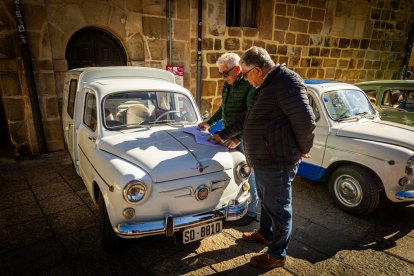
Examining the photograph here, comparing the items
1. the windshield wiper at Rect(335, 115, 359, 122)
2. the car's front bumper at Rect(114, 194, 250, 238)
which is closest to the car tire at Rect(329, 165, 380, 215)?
the windshield wiper at Rect(335, 115, 359, 122)

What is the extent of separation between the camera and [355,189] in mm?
3639

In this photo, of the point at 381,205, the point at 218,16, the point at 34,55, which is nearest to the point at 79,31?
the point at 34,55

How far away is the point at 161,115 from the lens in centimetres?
345

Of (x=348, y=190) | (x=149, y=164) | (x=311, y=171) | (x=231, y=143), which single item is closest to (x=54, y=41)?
(x=149, y=164)

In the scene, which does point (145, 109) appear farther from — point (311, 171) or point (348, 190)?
point (348, 190)

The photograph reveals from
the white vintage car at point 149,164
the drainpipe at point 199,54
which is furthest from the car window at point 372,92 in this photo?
the white vintage car at point 149,164

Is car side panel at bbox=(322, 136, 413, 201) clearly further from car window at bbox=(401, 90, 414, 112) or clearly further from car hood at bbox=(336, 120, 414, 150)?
car window at bbox=(401, 90, 414, 112)

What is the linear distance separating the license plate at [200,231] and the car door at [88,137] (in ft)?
3.94

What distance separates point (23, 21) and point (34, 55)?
617 mm

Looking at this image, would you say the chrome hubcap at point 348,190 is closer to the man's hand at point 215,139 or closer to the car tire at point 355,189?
the car tire at point 355,189

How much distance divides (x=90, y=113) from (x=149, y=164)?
1.48 meters

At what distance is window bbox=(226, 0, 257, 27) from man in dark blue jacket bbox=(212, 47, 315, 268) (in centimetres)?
578

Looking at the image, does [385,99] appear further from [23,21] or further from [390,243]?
[23,21]

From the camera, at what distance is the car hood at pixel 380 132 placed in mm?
3422
